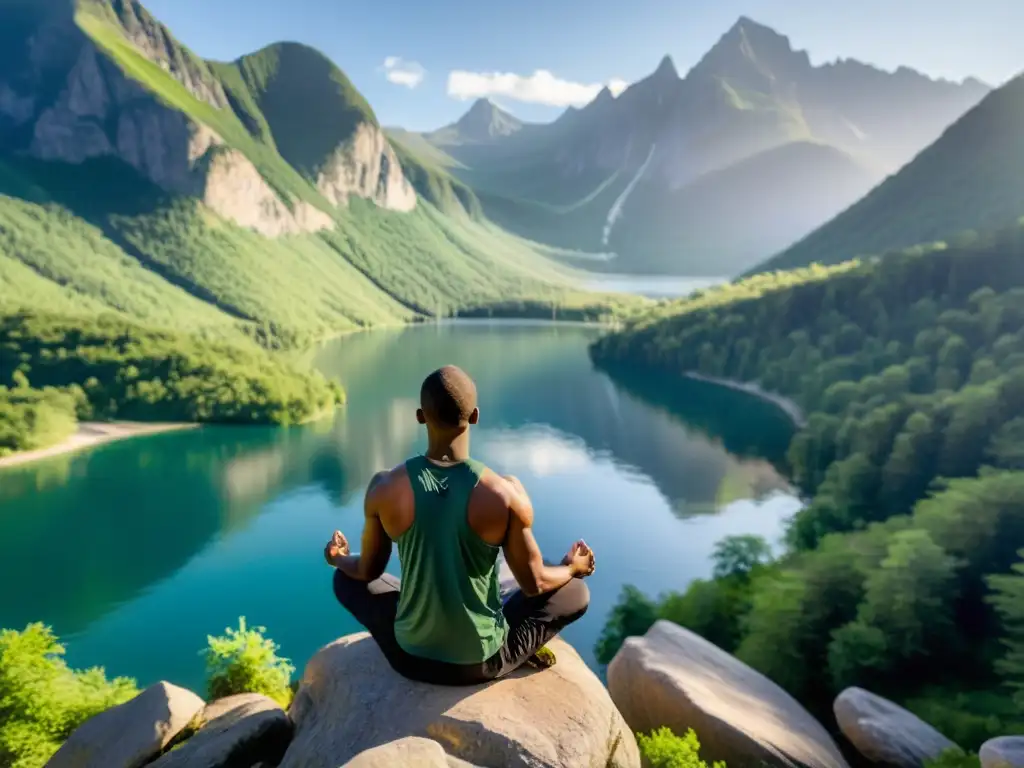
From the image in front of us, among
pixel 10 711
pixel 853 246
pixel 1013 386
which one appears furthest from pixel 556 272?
pixel 10 711

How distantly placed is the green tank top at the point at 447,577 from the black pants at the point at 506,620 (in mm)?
92

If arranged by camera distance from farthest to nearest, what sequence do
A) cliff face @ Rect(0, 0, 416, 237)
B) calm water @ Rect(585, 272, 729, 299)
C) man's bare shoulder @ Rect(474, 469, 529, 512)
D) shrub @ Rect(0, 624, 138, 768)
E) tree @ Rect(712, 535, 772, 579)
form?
calm water @ Rect(585, 272, 729, 299)
cliff face @ Rect(0, 0, 416, 237)
tree @ Rect(712, 535, 772, 579)
shrub @ Rect(0, 624, 138, 768)
man's bare shoulder @ Rect(474, 469, 529, 512)

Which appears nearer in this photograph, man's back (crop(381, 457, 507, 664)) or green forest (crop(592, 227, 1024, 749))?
man's back (crop(381, 457, 507, 664))

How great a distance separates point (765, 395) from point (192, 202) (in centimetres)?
10718

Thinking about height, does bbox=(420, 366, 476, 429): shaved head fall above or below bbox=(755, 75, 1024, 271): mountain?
below

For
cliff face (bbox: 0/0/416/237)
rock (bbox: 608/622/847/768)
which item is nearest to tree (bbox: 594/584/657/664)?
Answer: rock (bbox: 608/622/847/768)

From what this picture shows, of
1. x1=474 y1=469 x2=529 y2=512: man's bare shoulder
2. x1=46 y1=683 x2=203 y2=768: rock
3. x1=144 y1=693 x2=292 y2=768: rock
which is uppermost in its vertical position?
x1=474 y1=469 x2=529 y2=512: man's bare shoulder

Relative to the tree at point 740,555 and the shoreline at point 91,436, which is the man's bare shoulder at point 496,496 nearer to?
the tree at point 740,555

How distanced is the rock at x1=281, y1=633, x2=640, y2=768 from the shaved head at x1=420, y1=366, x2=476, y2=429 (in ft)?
5.66

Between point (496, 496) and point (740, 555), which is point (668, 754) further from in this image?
point (740, 555)

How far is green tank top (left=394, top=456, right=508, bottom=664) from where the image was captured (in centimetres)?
425

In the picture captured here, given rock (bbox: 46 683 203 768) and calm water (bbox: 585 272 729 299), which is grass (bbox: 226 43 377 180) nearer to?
calm water (bbox: 585 272 729 299)

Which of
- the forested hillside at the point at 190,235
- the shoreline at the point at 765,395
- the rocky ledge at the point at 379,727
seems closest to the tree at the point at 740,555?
the rocky ledge at the point at 379,727

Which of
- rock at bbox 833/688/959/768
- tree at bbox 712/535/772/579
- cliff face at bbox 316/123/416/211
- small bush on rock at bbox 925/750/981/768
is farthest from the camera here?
cliff face at bbox 316/123/416/211
